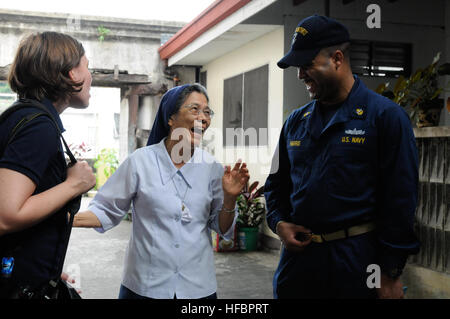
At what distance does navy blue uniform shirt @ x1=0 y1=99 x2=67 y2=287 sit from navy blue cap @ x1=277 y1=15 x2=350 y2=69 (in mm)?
1135

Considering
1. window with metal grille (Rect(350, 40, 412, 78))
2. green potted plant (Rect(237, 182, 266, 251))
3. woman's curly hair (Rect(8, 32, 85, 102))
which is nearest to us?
woman's curly hair (Rect(8, 32, 85, 102))

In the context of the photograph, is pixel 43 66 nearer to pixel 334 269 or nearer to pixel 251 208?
pixel 334 269

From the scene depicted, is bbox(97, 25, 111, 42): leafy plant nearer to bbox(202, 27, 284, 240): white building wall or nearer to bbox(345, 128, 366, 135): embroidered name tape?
bbox(202, 27, 284, 240): white building wall

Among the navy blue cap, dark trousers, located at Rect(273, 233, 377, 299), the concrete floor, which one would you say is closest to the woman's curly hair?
the navy blue cap

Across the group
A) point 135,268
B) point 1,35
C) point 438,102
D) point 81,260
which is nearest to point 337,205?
point 135,268

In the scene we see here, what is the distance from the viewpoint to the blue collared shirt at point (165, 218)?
2277mm

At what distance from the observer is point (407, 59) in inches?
273

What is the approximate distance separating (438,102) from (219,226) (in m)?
2.47

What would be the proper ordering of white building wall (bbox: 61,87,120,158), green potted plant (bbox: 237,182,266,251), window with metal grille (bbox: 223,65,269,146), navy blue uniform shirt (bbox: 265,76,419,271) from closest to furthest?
1. navy blue uniform shirt (bbox: 265,76,419,271)
2. green potted plant (bbox: 237,182,266,251)
3. window with metal grille (bbox: 223,65,269,146)
4. white building wall (bbox: 61,87,120,158)

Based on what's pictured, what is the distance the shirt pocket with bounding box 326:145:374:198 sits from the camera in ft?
6.79

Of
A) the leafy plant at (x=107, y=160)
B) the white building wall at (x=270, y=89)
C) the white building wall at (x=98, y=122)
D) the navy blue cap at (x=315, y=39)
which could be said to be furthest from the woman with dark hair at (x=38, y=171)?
the white building wall at (x=98, y=122)

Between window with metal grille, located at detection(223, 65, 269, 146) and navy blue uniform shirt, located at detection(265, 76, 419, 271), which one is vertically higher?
window with metal grille, located at detection(223, 65, 269, 146)

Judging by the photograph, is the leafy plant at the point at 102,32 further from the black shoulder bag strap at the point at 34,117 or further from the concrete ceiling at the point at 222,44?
the black shoulder bag strap at the point at 34,117
